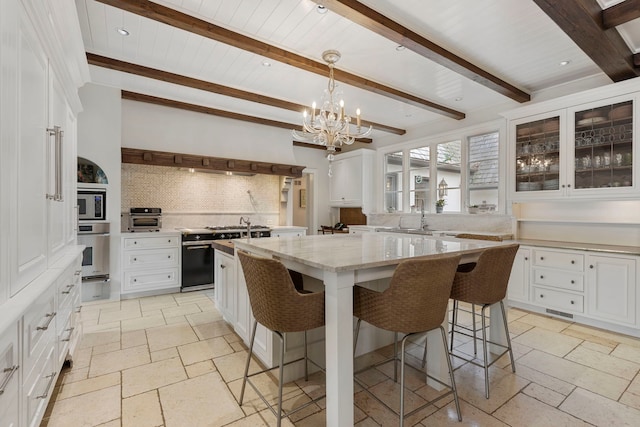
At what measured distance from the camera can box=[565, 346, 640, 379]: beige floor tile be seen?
230 centimetres

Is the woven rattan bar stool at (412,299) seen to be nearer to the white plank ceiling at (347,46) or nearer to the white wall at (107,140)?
the white plank ceiling at (347,46)

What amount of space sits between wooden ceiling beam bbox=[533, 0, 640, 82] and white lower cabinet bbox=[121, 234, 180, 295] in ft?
15.4

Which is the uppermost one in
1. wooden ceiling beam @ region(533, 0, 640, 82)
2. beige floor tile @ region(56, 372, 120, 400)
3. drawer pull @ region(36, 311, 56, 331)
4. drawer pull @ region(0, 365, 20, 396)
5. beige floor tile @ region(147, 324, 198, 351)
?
wooden ceiling beam @ region(533, 0, 640, 82)

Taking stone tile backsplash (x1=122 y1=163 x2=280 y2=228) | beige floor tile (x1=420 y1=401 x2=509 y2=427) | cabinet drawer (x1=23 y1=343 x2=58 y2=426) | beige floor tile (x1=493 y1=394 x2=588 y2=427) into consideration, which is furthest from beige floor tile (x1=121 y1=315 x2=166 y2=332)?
beige floor tile (x1=493 y1=394 x2=588 y2=427)

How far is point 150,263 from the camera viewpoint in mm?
4219

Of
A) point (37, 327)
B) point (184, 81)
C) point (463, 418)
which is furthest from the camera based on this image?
point (184, 81)

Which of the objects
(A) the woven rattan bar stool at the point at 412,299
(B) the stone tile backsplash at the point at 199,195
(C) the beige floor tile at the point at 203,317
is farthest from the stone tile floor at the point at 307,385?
(B) the stone tile backsplash at the point at 199,195

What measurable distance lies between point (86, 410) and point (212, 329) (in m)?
1.29

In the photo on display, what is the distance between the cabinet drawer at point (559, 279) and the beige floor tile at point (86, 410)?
13.5 ft

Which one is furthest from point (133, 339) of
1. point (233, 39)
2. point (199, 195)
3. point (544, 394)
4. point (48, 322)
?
point (544, 394)

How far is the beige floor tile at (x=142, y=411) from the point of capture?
5.72 feet

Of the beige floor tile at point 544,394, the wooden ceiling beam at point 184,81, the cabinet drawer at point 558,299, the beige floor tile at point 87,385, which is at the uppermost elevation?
the wooden ceiling beam at point 184,81

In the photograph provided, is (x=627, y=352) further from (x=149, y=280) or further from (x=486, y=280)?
(x=149, y=280)

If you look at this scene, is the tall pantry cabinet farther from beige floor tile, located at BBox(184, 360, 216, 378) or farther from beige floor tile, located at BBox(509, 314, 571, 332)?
beige floor tile, located at BBox(509, 314, 571, 332)
